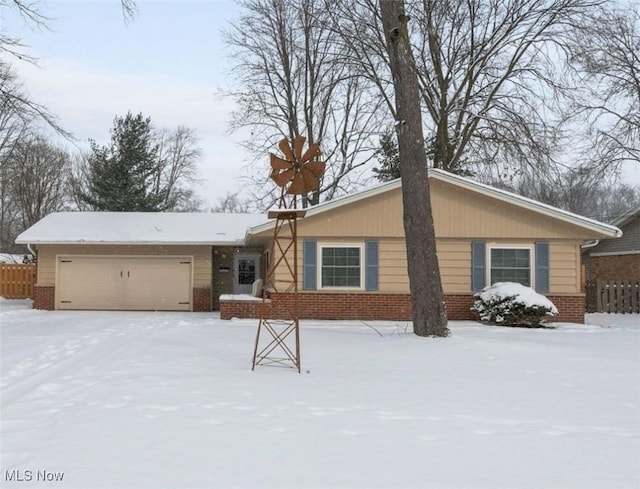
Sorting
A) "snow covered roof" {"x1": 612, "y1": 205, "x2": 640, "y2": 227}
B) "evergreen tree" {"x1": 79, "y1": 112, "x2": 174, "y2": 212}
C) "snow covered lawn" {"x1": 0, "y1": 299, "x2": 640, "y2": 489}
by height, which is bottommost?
"snow covered lawn" {"x1": 0, "y1": 299, "x2": 640, "y2": 489}

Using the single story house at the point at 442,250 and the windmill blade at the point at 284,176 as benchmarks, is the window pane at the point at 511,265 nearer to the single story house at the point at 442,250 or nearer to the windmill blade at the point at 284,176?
the single story house at the point at 442,250

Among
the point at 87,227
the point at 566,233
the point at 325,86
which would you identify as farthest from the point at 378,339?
the point at 325,86

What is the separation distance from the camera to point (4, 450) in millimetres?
4305

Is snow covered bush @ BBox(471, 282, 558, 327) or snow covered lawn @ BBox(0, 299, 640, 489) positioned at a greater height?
snow covered bush @ BBox(471, 282, 558, 327)

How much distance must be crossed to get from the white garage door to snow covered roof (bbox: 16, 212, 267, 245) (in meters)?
0.82

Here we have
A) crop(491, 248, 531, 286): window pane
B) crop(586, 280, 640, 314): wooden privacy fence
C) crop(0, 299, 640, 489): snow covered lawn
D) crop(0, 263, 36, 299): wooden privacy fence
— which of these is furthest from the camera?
crop(0, 263, 36, 299): wooden privacy fence

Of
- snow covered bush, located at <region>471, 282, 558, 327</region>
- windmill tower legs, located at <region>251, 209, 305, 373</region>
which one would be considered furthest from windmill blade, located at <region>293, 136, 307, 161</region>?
snow covered bush, located at <region>471, 282, 558, 327</region>

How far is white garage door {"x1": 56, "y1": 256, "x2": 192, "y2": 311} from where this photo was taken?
60.7 feet

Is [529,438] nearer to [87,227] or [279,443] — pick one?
[279,443]

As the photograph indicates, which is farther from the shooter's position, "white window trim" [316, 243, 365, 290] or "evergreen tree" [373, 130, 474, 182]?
"evergreen tree" [373, 130, 474, 182]

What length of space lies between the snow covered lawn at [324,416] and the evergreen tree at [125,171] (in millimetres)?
20971

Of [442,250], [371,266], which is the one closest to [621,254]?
[442,250]

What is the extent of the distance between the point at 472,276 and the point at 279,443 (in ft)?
39.0

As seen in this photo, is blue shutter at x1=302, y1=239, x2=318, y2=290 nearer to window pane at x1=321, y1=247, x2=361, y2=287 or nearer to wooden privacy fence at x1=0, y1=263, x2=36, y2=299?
window pane at x1=321, y1=247, x2=361, y2=287
